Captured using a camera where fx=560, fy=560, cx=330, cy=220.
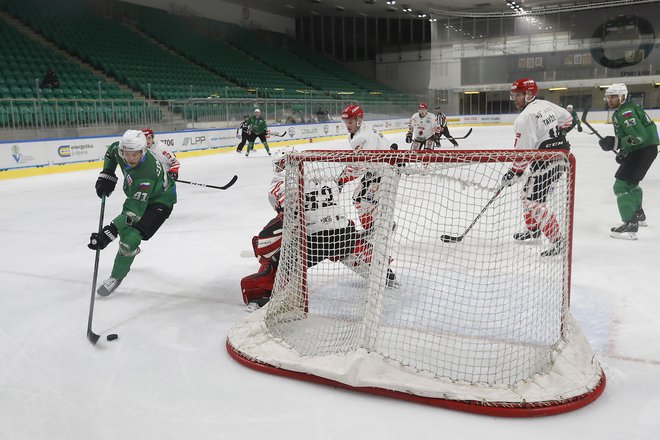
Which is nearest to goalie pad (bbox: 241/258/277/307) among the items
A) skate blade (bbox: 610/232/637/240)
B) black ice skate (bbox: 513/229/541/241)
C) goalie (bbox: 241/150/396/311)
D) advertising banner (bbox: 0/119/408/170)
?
goalie (bbox: 241/150/396/311)

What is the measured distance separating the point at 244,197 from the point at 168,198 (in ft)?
11.4

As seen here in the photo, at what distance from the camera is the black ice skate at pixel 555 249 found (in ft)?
8.17

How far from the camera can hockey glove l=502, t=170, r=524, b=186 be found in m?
2.88

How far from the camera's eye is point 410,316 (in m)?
2.98

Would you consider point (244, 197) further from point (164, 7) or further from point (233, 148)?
point (164, 7)

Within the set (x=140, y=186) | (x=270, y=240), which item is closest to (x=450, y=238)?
(x=270, y=240)

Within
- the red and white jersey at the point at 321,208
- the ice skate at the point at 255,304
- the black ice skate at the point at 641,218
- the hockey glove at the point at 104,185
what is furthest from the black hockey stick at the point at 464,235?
the black ice skate at the point at 641,218

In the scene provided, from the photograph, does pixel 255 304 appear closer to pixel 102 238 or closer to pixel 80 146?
pixel 102 238

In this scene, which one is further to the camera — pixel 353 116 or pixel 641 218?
pixel 641 218

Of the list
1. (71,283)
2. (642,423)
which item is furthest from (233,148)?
(642,423)

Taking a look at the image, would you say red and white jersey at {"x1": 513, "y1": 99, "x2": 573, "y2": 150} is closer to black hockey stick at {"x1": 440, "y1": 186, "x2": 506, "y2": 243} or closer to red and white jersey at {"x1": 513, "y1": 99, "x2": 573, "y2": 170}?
red and white jersey at {"x1": 513, "y1": 99, "x2": 573, "y2": 170}

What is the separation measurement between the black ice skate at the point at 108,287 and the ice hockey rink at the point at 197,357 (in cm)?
4

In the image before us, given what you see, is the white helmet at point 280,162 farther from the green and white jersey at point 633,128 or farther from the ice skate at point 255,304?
the green and white jersey at point 633,128

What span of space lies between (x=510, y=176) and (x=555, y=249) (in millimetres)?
732
